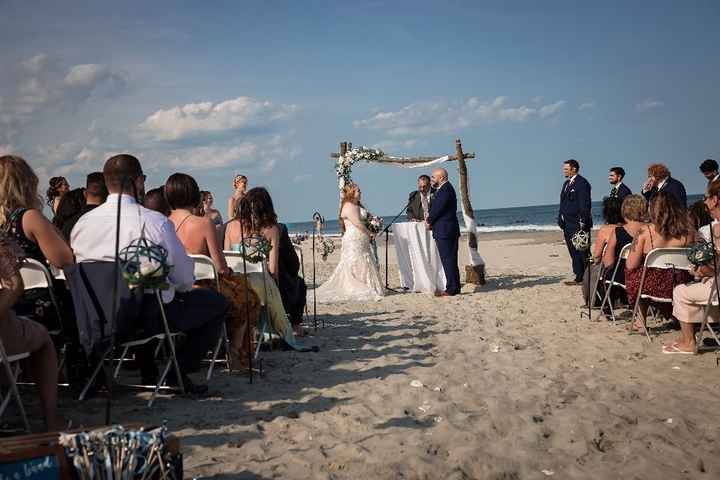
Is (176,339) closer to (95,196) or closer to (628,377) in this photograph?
(95,196)

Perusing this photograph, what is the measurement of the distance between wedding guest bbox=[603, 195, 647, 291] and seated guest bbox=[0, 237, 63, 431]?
18.5 ft

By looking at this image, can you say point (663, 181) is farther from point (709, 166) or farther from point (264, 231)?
point (264, 231)

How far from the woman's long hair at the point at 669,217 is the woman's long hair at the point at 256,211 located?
3.68m

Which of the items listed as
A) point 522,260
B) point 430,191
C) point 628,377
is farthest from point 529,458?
point 522,260

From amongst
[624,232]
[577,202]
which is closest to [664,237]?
[624,232]

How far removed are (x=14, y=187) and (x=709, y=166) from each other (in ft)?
28.0

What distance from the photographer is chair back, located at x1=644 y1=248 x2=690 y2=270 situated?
5758 mm

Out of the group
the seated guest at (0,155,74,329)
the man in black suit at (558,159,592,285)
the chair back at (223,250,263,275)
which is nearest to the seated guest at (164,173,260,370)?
the chair back at (223,250,263,275)

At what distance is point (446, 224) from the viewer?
10703 millimetres

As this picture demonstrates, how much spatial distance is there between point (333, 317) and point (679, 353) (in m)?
4.27

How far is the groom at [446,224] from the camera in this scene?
34.7ft

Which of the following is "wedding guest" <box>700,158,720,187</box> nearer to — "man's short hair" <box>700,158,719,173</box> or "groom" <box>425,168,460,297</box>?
"man's short hair" <box>700,158,719,173</box>

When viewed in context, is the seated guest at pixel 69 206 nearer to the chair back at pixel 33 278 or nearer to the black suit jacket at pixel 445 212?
the chair back at pixel 33 278

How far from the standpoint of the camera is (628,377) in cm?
498
